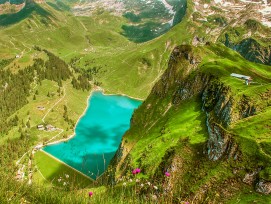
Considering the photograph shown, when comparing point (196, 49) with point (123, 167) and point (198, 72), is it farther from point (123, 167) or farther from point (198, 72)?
point (123, 167)

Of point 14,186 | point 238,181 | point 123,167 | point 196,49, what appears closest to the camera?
point 14,186

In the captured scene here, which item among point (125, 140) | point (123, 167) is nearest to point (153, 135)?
point (123, 167)

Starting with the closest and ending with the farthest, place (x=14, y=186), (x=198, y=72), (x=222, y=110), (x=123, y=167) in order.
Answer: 1. (x=14, y=186)
2. (x=222, y=110)
3. (x=123, y=167)
4. (x=198, y=72)

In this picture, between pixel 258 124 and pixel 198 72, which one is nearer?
pixel 258 124

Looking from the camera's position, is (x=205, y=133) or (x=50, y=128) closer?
(x=205, y=133)

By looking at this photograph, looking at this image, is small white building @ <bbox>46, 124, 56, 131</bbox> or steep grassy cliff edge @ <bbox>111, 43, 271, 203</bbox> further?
small white building @ <bbox>46, 124, 56, 131</bbox>

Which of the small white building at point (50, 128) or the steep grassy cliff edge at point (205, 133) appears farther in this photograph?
the small white building at point (50, 128)

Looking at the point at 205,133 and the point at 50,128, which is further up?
the point at 205,133

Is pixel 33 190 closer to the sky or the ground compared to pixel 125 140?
closer to the sky

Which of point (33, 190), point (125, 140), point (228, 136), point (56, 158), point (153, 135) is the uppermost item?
point (33, 190)

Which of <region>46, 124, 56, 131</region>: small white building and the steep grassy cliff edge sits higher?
the steep grassy cliff edge

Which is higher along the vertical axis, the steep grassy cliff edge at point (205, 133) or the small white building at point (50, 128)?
the steep grassy cliff edge at point (205, 133)
